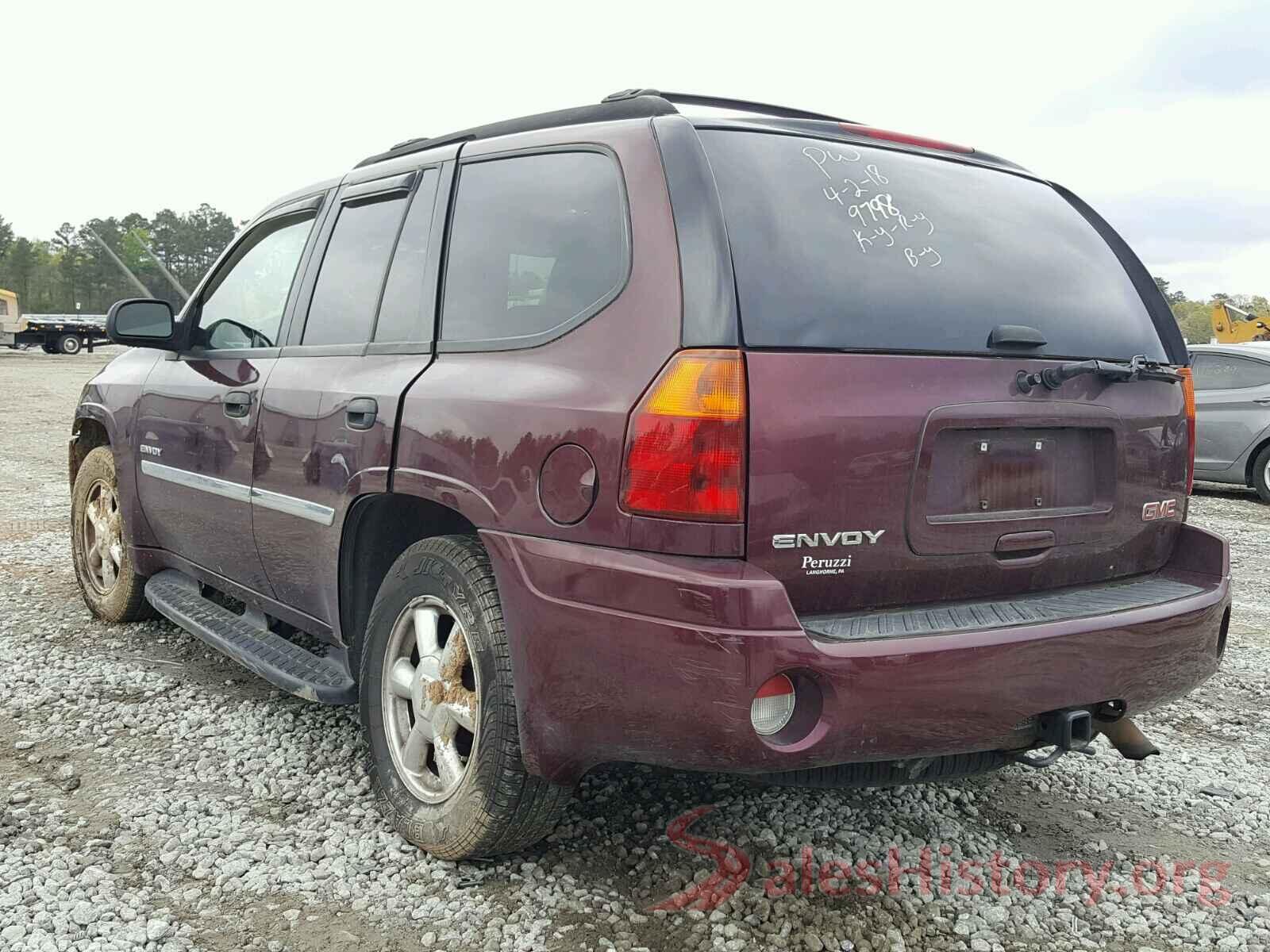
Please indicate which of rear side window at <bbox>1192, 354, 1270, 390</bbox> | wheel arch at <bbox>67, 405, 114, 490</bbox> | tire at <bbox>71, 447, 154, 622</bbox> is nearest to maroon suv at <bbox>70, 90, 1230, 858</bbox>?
tire at <bbox>71, 447, 154, 622</bbox>

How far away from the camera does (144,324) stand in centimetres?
420

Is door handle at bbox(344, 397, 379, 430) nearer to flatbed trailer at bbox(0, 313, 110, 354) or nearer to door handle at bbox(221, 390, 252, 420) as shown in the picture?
door handle at bbox(221, 390, 252, 420)

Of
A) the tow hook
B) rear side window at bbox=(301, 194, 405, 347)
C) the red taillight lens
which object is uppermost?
the red taillight lens

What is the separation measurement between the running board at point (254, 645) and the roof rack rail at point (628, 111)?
5.49 feet

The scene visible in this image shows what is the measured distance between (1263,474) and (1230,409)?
27.4 inches

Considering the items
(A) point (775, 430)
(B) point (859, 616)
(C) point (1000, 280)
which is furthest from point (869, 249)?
(B) point (859, 616)

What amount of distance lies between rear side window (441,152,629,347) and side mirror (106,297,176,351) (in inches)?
70.2

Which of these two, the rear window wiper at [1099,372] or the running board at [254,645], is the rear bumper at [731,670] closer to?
the rear window wiper at [1099,372]

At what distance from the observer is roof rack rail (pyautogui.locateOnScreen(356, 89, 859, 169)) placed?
2.64m

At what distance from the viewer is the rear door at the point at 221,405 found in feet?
12.1

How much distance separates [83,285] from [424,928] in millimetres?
117095

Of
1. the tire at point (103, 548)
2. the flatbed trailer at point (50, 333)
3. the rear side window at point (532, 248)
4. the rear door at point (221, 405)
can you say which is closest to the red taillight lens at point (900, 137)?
the rear side window at point (532, 248)

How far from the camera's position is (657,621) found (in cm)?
218

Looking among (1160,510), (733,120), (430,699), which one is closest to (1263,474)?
(1160,510)
